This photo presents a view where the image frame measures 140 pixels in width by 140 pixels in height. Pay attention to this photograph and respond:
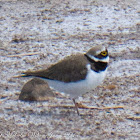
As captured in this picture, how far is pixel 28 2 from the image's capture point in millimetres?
9586

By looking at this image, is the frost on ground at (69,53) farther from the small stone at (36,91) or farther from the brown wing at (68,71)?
the brown wing at (68,71)

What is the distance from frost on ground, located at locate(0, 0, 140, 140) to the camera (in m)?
5.44

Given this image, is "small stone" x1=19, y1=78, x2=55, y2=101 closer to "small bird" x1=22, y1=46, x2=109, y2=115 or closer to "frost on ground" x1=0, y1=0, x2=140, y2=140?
"frost on ground" x1=0, y1=0, x2=140, y2=140

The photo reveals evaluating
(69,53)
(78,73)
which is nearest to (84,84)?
(78,73)

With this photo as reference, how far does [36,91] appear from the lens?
603cm

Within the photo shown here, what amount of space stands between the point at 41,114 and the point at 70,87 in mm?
514

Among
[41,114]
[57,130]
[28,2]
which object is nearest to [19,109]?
[41,114]

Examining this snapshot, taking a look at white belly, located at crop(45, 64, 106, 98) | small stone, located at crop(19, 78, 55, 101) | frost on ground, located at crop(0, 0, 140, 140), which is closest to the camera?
frost on ground, located at crop(0, 0, 140, 140)

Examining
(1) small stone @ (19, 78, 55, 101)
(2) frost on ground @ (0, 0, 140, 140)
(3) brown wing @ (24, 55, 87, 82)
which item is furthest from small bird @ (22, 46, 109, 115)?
(2) frost on ground @ (0, 0, 140, 140)

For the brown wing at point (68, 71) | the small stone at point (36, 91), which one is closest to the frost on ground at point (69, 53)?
the small stone at point (36, 91)

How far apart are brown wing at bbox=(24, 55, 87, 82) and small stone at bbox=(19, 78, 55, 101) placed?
0.22 metres

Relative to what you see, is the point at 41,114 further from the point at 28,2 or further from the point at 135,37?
the point at 28,2

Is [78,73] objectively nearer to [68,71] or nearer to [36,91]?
[68,71]

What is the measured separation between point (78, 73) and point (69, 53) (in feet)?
6.32
